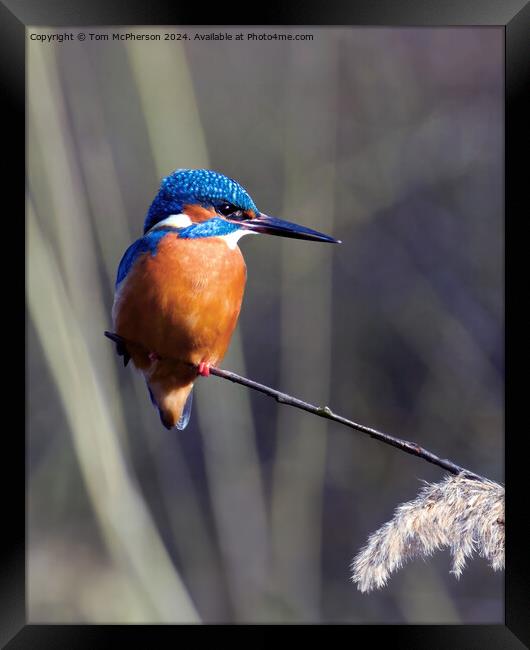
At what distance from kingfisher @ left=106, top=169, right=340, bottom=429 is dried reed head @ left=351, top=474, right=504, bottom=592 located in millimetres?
631

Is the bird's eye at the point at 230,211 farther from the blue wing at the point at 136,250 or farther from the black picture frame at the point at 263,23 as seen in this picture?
the black picture frame at the point at 263,23

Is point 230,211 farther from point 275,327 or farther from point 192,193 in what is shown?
point 275,327

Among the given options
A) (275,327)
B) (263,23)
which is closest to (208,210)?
(275,327)

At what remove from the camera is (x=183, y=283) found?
1.82 m

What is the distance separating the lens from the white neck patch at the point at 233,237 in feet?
6.23

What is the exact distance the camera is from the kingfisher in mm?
1802

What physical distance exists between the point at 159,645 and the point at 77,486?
39 cm

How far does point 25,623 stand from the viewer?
1.61 m

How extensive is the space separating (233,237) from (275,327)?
306mm

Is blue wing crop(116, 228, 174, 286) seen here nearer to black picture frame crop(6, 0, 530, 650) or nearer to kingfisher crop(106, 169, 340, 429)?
kingfisher crop(106, 169, 340, 429)

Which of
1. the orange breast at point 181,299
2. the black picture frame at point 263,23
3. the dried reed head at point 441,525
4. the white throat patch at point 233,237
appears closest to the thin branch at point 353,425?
the dried reed head at point 441,525

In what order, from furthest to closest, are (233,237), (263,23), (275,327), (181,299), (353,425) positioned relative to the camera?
(275,327) < (233,237) < (181,299) < (263,23) < (353,425)

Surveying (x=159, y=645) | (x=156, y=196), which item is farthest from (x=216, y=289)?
(x=159, y=645)

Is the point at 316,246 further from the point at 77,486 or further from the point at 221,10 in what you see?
the point at 77,486
